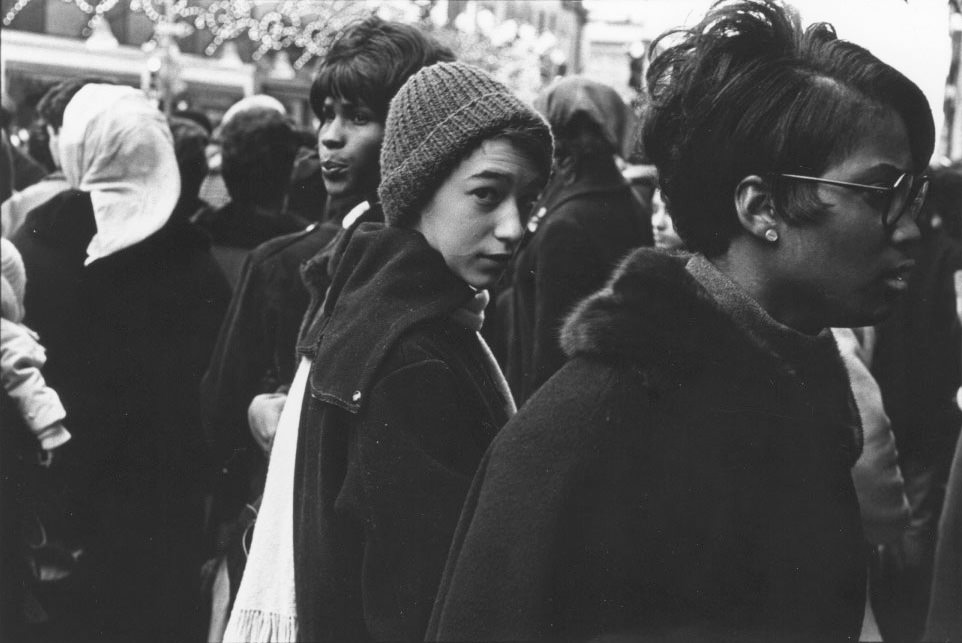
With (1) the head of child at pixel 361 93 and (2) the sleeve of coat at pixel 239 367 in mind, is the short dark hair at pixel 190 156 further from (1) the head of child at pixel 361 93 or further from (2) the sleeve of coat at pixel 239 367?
(1) the head of child at pixel 361 93

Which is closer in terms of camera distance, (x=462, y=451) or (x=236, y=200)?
(x=462, y=451)

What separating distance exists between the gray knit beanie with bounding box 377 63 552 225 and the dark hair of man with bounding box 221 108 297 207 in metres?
2.45

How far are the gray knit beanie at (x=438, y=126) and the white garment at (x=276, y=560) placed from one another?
1.45 feet

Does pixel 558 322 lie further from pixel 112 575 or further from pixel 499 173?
pixel 499 173

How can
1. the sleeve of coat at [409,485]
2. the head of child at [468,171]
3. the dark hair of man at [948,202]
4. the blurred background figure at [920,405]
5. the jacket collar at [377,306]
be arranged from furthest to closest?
the dark hair of man at [948,202] < the blurred background figure at [920,405] < the head of child at [468,171] < the jacket collar at [377,306] < the sleeve of coat at [409,485]

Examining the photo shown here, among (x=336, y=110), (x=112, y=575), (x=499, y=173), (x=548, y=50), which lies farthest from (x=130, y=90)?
(x=548, y=50)

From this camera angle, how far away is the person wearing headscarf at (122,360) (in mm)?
4188

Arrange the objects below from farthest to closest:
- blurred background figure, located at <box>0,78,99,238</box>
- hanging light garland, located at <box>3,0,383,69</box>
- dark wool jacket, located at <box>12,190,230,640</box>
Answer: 1. hanging light garland, located at <box>3,0,383,69</box>
2. blurred background figure, located at <box>0,78,99,238</box>
3. dark wool jacket, located at <box>12,190,230,640</box>

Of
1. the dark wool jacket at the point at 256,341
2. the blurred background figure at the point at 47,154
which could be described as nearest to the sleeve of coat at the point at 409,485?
the dark wool jacket at the point at 256,341

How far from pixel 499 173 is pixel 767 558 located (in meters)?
1.07

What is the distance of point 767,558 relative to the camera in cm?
171

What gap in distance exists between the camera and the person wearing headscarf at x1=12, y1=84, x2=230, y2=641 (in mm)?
4188

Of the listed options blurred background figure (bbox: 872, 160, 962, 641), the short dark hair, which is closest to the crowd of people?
the short dark hair

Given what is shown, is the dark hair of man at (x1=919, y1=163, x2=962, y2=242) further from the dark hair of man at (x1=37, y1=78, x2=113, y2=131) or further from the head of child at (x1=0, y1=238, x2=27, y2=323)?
the head of child at (x1=0, y1=238, x2=27, y2=323)
